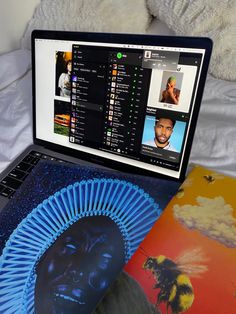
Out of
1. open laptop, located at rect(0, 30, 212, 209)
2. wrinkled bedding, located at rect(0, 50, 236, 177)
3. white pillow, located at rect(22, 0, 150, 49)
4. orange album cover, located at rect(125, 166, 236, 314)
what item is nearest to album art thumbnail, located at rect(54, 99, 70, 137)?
open laptop, located at rect(0, 30, 212, 209)

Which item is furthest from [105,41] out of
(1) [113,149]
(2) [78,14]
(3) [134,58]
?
(2) [78,14]

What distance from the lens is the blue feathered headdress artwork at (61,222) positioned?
1.18ft

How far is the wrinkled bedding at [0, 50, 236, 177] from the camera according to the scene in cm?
60

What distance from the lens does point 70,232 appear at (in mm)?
418

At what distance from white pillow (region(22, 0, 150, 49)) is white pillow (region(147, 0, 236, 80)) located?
8 centimetres

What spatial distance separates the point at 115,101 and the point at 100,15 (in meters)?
0.47

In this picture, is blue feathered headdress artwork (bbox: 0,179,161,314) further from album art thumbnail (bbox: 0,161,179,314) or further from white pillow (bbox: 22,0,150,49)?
white pillow (bbox: 22,0,150,49)

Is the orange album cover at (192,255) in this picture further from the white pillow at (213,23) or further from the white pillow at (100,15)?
the white pillow at (100,15)

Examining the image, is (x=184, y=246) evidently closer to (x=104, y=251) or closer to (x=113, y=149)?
(x=104, y=251)

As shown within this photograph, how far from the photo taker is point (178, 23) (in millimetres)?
770

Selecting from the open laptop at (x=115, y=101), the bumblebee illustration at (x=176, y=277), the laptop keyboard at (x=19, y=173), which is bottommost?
the laptop keyboard at (x=19, y=173)

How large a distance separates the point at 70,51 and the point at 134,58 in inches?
5.4

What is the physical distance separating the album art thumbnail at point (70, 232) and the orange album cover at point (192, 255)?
0.03 m

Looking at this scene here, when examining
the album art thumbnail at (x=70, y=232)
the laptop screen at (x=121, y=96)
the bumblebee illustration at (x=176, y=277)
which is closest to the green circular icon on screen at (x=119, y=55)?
the laptop screen at (x=121, y=96)
